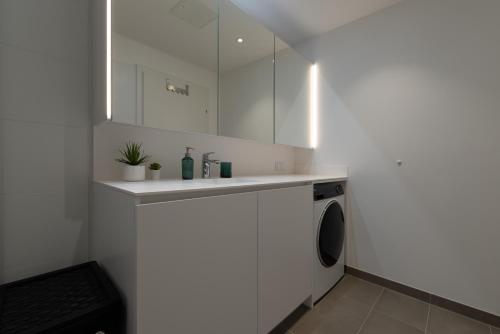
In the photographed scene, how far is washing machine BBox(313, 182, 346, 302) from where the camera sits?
60.7 inches

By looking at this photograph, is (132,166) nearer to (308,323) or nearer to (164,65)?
(164,65)

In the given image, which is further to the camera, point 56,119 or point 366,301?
point 366,301

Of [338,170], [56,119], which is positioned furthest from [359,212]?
[56,119]

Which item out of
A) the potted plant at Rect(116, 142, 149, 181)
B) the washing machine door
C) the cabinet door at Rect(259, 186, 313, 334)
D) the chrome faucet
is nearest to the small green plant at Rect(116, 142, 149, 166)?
the potted plant at Rect(116, 142, 149, 181)

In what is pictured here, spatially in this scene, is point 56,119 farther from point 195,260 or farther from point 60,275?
point 195,260

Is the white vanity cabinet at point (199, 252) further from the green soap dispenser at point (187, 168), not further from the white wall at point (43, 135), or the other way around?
the green soap dispenser at point (187, 168)

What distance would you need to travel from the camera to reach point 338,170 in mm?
2059

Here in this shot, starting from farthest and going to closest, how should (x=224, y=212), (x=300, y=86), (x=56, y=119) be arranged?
(x=300, y=86) < (x=56, y=119) < (x=224, y=212)

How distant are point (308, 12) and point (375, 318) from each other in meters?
2.50

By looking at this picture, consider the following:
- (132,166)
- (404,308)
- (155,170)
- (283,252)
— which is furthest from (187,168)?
(404,308)

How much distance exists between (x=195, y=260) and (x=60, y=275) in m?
0.66

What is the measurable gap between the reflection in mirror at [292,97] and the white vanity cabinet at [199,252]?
1037 mm

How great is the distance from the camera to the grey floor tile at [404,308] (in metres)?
1.40

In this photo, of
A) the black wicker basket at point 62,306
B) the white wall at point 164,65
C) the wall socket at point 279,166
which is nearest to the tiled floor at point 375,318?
the black wicker basket at point 62,306
